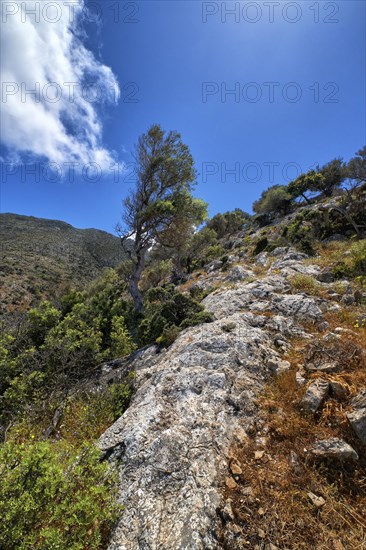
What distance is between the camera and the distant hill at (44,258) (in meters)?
46.2

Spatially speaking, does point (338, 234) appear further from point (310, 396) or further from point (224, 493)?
point (224, 493)

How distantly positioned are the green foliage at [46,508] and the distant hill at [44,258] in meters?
28.5

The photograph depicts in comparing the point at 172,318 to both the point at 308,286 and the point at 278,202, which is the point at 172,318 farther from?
the point at 278,202

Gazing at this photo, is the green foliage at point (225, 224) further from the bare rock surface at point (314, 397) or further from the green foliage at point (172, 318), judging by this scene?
Answer: the bare rock surface at point (314, 397)

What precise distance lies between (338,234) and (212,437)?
62.6 ft

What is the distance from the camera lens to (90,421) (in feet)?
19.2

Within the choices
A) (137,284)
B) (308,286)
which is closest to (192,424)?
(308,286)

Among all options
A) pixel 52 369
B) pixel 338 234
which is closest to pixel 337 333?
pixel 52 369

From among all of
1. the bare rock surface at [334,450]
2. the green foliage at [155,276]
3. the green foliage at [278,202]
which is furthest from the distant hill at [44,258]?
the green foliage at [278,202]

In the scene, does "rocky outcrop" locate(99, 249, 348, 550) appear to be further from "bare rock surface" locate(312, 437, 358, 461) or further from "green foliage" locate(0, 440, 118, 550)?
"bare rock surface" locate(312, 437, 358, 461)

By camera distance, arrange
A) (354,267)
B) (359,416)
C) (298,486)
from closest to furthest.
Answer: (298,486) < (359,416) < (354,267)

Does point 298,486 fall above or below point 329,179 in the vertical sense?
below

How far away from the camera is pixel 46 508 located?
278 cm

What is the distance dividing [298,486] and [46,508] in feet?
10.7
